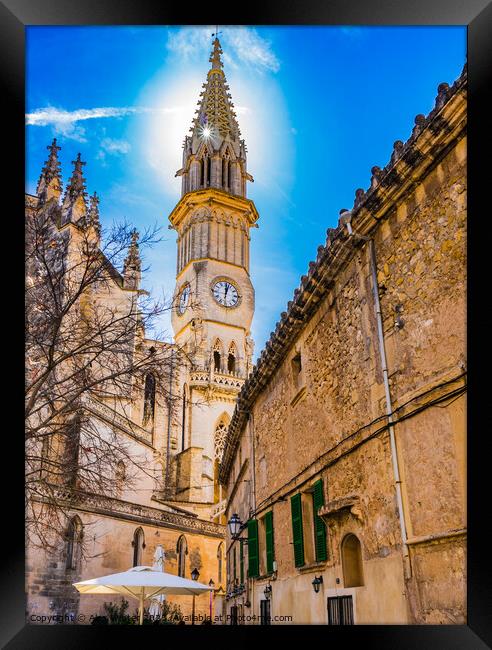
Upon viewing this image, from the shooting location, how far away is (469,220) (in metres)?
6.34

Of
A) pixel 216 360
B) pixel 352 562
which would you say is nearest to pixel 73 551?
pixel 352 562

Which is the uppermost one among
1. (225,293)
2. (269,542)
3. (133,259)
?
(225,293)

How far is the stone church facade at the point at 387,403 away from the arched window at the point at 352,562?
0.02m

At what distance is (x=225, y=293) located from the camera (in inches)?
1869

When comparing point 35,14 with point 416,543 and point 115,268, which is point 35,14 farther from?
point 416,543

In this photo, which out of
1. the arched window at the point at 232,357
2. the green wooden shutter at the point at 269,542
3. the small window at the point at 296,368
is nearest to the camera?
the small window at the point at 296,368

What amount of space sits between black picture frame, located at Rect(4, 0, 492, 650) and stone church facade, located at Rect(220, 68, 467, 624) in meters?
0.16

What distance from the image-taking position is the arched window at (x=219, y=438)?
43219 mm

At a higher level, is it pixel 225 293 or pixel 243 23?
pixel 225 293

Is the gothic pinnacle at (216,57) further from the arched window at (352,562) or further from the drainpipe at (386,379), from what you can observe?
the arched window at (352,562)

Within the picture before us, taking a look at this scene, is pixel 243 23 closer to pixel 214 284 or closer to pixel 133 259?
pixel 133 259

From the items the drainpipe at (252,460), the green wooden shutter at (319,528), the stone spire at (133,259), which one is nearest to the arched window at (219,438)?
the drainpipe at (252,460)

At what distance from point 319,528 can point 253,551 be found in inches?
199

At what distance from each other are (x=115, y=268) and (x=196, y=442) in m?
32.3
